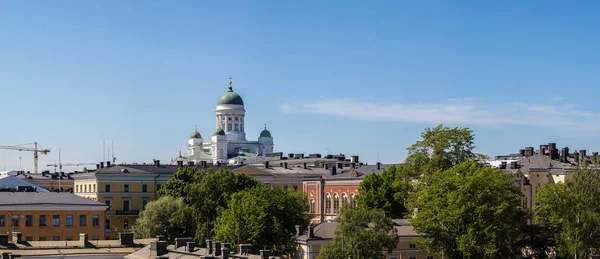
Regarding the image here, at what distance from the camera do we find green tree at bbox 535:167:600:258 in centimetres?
8312

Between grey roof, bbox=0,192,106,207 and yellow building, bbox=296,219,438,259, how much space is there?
23620mm

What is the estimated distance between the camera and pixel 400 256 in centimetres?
9206

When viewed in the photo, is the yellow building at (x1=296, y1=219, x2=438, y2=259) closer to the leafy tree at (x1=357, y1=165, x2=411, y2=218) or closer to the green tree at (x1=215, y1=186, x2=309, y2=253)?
the green tree at (x1=215, y1=186, x2=309, y2=253)

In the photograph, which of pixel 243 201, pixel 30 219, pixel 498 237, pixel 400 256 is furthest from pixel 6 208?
pixel 498 237

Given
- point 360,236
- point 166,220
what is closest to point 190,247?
point 360,236

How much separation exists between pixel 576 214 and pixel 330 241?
65.0 feet

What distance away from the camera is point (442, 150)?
98.9m

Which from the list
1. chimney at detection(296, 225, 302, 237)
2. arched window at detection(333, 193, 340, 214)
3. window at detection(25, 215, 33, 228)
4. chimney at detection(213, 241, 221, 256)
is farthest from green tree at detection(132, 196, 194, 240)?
chimney at detection(213, 241, 221, 256)

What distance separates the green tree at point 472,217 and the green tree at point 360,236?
3.51m

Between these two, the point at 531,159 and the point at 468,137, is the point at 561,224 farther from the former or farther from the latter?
the point at 531,159

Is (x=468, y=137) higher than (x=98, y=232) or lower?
higher

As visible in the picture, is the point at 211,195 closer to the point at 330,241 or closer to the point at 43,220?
the point at 43,220

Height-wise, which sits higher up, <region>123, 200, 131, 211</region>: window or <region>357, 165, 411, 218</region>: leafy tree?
<region>357, 165, 411, 218</region>: leafy tree

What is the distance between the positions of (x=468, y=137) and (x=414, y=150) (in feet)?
16.6
